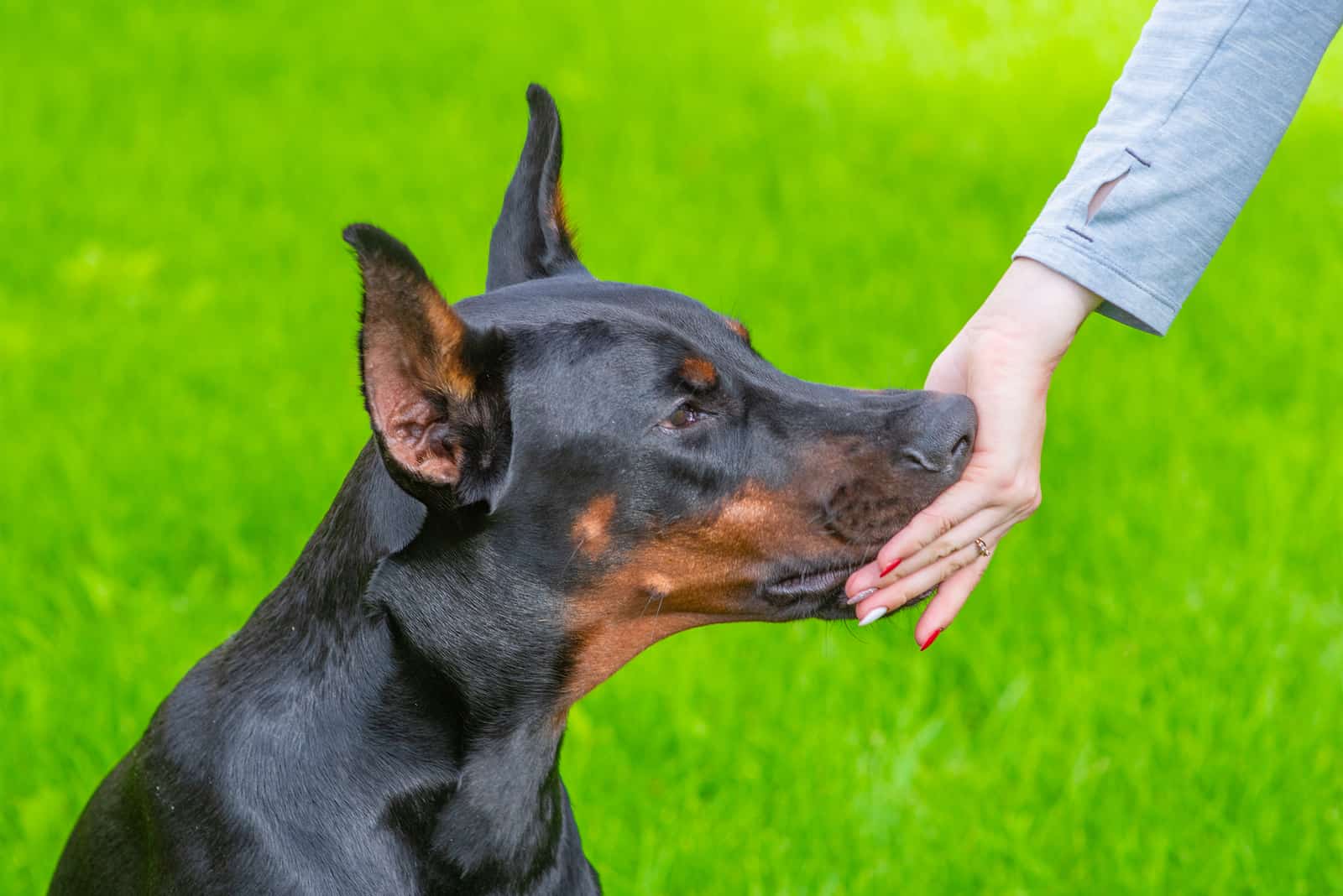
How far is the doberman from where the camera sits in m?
2.70

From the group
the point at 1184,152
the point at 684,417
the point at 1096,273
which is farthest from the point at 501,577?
the point at 1184,152

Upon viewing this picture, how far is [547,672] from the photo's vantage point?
9.44ft

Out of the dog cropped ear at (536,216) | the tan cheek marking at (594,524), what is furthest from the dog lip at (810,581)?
the dog cropped ear at (536,216)

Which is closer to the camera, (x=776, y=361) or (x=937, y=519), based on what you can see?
(x=937, y=519)

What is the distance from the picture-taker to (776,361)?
6.30m

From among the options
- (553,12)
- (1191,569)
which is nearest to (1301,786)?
(1191,569)

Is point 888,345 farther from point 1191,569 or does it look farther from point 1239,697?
point 1239,697

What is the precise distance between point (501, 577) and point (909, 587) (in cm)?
81

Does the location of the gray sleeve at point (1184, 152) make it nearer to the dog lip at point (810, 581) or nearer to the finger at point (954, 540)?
the finger at point (954, 540)

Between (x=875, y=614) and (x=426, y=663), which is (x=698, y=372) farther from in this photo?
(x=426, y=663)

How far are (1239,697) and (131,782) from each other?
10.2 feet

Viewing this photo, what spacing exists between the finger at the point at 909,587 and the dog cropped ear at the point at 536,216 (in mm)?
1007

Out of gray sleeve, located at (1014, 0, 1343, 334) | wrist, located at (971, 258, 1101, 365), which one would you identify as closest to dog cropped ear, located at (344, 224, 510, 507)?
wrist, located at (971, 258, 1101, 365)

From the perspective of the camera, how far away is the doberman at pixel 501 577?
8.86 feet
